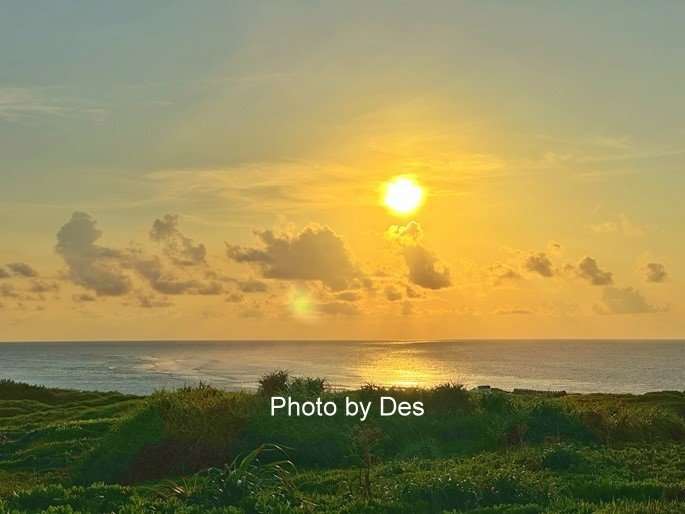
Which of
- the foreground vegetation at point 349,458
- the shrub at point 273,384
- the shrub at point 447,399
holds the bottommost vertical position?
the foreground vegetation at point 349,458

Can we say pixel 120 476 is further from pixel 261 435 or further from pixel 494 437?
pixel 494 437

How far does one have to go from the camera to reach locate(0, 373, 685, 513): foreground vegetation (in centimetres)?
1571

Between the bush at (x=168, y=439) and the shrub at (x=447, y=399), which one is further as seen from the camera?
the shrub at (x=447, y=399)

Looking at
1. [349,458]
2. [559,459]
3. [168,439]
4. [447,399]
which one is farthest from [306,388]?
[559,459]

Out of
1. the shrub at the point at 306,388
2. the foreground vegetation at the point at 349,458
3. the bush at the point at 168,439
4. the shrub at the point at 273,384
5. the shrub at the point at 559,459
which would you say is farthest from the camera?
the shrub at the point at 273,384

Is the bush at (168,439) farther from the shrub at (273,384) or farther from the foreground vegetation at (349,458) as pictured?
the shrub at (273,384)

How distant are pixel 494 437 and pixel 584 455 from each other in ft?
16.0

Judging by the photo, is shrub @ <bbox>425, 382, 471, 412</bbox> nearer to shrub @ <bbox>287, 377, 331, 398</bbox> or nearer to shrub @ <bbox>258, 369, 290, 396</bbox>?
shrub @ <bbox>287, 377, 331, 398</bbox>

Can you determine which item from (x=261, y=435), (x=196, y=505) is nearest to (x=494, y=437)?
(x=261, y=435)

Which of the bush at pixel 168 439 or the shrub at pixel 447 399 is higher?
the shrub at pixel 447 399

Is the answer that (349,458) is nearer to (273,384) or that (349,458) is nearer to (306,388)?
(306,388)

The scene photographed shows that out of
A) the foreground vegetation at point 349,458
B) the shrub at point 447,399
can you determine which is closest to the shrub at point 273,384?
the foreground vegetation at point 349,458

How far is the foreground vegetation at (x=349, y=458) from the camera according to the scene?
15711 mm

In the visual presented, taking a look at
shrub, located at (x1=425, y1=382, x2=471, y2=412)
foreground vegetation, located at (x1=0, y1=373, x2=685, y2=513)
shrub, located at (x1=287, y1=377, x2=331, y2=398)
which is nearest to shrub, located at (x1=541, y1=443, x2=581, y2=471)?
foreground vegetation, located at (x1=0, y1=373, x2=685, y2=513)
